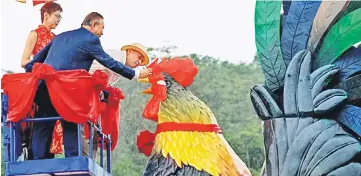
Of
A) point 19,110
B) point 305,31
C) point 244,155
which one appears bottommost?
point 244,155

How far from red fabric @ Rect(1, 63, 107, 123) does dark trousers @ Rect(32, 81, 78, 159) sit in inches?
3.4

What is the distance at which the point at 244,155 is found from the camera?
297 inches

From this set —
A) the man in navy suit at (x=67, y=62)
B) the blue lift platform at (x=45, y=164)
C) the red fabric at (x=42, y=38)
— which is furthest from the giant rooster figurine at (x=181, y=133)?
the red fabric at (x=42, y=38)

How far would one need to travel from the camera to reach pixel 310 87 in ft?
16.1

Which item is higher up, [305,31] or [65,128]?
[305,31]

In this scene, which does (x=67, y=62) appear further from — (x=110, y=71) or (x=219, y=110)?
(x=219, y=110)

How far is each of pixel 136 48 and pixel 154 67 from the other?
0.16m

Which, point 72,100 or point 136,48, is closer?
point 72,100

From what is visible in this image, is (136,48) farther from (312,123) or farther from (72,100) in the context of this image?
(312,123)

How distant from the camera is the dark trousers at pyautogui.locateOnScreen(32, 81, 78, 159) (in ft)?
16.2

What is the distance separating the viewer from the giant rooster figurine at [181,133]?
524 cm

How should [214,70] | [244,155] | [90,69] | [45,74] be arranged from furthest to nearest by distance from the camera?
[214,70] → [244,155] → [90,69] → [45,74]

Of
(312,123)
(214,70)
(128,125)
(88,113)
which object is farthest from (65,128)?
(214,70)

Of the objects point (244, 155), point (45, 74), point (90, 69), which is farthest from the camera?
point (244, 155)
